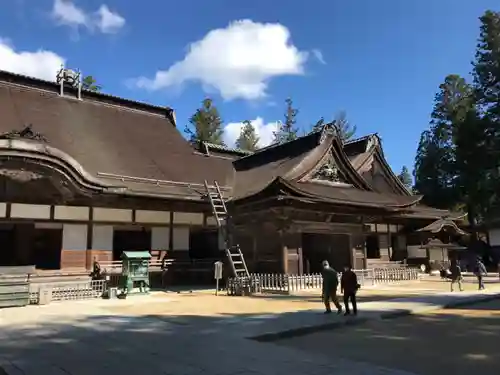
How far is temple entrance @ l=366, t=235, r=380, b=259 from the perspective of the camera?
2586 centimetres

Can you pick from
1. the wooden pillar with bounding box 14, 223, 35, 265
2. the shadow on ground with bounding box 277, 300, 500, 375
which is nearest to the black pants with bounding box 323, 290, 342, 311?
the shadow on ground with bounding box 277, 300, 500, 375

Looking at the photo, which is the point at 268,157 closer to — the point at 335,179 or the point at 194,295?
the point at 335,179

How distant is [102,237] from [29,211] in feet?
9.07

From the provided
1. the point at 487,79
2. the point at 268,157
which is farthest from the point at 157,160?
the point at 487,79

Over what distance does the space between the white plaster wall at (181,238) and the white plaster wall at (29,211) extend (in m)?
5.19

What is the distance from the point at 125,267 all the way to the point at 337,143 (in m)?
11.7

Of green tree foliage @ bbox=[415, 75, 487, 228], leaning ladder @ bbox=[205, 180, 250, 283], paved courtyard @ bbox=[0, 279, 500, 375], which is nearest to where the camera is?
paved courtyard @ bbox=[0, 279, 500, 375]

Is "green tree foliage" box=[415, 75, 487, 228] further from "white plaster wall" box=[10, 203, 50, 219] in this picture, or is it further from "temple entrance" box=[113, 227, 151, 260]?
"white plaster wall" box=[10, 203, 50, 219]

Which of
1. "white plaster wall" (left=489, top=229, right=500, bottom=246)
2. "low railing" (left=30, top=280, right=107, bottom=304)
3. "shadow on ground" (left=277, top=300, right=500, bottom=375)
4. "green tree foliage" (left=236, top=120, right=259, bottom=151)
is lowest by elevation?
"shadow on ground" (left=277, top=300, right=500, bottom=375)

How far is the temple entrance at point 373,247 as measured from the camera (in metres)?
25.9

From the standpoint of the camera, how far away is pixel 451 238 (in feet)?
101

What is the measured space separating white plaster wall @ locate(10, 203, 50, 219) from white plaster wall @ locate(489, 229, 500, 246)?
35347 millimetres

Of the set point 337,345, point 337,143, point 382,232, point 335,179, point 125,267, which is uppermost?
point 337,143

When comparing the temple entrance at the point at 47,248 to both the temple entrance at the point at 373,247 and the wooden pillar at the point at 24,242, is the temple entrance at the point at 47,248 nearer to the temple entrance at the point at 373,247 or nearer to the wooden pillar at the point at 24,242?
the wooden pillar at the point at 24,242
